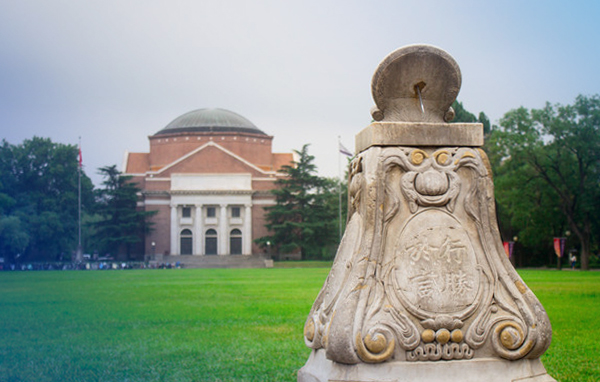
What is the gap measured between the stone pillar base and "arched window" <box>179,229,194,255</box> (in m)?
68.7

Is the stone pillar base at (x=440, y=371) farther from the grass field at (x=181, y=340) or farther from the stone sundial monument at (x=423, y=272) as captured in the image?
the grass field at (x=181, y=340)

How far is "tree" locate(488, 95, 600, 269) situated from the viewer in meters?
39.8

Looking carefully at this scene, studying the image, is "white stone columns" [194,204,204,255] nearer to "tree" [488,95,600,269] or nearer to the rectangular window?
the rectangular window

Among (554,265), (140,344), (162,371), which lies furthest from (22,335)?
(554,265)

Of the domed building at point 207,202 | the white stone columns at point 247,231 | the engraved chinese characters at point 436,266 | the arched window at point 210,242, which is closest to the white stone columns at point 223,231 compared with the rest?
the domed building at point 207,202

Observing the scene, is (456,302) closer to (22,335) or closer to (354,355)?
(354,355)

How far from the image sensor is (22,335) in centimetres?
1104

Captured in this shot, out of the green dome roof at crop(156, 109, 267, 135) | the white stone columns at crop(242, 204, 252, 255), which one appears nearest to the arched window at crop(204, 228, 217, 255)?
the white stone columns at crop(242, 204, 252, 255)

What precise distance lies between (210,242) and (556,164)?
40.9m

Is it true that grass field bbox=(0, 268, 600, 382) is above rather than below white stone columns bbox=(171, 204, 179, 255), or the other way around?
below

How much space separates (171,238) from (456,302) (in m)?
68.6

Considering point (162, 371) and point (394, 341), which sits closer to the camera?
point (394, 341)

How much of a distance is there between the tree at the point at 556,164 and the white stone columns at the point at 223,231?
3512 cm

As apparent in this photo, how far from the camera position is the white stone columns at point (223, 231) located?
236 ft
